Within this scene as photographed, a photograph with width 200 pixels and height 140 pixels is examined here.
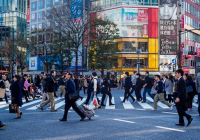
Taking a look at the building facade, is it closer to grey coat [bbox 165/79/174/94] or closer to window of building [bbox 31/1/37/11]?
window of building [bbox 31/1/37/11]

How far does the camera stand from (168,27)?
5378 cm

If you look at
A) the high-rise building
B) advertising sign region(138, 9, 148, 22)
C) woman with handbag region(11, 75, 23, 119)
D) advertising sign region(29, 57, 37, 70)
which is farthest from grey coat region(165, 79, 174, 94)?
the high-rise building

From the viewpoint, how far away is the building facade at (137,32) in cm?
5284

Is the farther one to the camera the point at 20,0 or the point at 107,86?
the point at 20,0

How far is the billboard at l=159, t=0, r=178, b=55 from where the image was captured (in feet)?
176

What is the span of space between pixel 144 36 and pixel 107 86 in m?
39.2

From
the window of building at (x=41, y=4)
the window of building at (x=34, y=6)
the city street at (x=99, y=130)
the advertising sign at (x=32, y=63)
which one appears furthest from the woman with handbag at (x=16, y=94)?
the window of building at (x=34, y=6)

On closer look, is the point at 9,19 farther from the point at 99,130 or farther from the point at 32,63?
the point at 99,130

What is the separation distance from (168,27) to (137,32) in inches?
221

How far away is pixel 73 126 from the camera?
878 centimetres

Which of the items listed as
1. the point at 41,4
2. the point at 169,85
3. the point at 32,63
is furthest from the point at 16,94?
the point at 41,4

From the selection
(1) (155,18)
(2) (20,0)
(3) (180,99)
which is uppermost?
(2) (20,0)

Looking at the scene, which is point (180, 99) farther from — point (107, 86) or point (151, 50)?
point (151, 50)

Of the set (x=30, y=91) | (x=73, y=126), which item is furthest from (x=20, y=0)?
(x=73, y=126)
